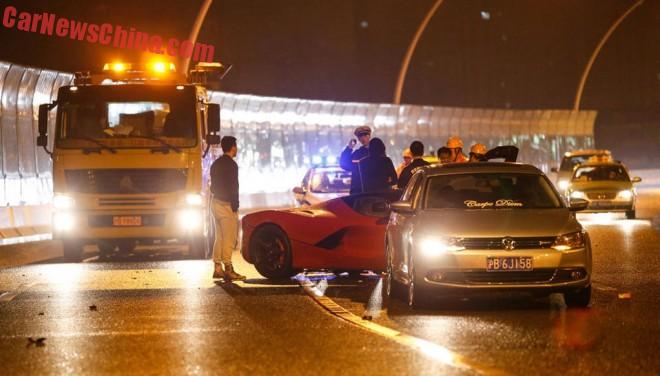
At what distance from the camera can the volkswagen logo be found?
13281mm

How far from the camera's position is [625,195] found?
1314 inches

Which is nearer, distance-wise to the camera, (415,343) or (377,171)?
(415,343)

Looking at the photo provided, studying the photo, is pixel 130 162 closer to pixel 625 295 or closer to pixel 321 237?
pixel 321 237

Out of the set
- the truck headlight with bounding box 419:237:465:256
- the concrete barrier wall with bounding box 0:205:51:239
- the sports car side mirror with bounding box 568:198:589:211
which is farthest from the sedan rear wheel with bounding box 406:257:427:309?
the concrete barrier wall with bounding box 0:205:51:239

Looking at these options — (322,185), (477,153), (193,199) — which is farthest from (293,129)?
(477,153)

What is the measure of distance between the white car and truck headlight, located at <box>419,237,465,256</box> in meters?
12.5

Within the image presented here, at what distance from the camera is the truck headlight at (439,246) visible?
1336 centimetres

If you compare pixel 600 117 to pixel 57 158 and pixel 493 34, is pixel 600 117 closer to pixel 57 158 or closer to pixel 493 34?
pixel 493 34

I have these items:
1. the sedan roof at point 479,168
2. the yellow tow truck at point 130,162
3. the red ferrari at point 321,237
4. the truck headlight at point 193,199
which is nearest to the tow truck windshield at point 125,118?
the yellow tow truck at point 130,162

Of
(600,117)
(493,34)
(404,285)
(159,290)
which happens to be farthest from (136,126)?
(600,117)

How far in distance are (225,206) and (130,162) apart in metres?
4.75

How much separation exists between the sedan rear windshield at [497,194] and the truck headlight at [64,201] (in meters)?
9.39

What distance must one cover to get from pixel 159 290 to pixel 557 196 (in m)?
4.69

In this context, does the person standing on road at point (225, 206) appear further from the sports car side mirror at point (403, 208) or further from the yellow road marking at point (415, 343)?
the sports car side mirror at point (403, 208)
